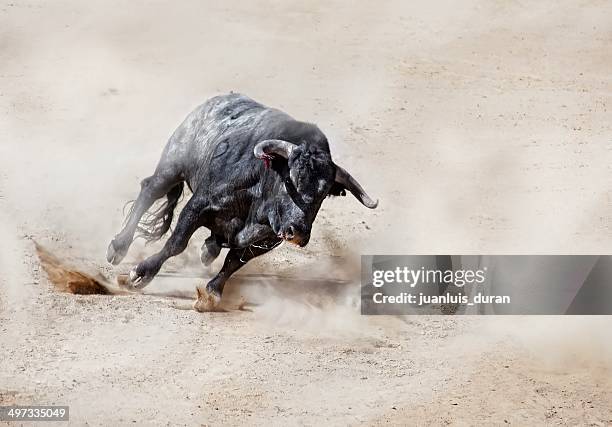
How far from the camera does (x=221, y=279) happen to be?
13141mm

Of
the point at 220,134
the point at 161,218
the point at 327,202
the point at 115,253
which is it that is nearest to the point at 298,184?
the point at 220,134

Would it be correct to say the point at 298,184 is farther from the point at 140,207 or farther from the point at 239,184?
the point at 140,207

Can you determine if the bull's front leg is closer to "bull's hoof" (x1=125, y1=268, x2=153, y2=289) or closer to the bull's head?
the bull's head

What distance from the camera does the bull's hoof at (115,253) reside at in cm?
1362

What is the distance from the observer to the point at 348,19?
2380cm

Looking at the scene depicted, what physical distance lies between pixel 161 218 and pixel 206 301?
1.71m

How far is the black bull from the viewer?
39.2 feet

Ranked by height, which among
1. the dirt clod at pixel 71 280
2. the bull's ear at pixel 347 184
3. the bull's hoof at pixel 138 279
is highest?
the bull's ear at pixel 347 184

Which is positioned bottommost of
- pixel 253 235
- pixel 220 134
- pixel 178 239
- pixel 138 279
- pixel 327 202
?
pixel 327 202

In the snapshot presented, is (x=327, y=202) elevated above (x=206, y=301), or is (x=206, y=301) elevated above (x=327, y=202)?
(x=206, y=301)

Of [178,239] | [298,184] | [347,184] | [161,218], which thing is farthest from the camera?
[161,218]

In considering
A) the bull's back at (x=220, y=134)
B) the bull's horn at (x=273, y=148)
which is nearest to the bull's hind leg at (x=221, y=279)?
the bull's back at (x=220, y=134)

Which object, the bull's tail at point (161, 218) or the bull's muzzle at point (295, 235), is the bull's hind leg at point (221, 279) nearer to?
the bull's muzzle at point (295, 235)

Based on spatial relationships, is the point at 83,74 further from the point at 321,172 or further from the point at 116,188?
the point at 321,172
